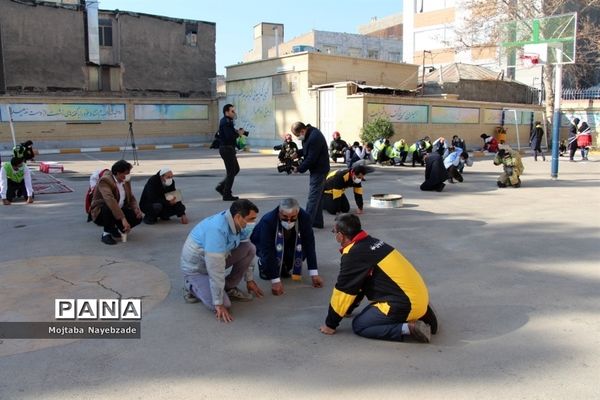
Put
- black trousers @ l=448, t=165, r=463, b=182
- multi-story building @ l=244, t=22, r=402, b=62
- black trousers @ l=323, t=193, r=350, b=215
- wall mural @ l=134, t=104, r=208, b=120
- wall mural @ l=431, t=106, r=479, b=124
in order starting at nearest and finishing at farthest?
1. black trousers @ l=323, t=193, r=350, b=215
2. black trousers @ l=448, t=165, r=463, b=182
3. wall mural @ l=431, t=106, r=479, b=124
4. wall mural @ l=134, t=104, r=208, b=120
5. multi-story building @ l=244, t=22, r=402, b=62

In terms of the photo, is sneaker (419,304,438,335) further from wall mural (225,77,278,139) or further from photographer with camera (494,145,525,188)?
wall mural (225,77,278,139)

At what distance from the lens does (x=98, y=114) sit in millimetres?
27344

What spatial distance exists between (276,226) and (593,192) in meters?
9.47

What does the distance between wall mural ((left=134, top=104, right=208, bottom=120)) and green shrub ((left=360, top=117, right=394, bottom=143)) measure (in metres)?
13.4

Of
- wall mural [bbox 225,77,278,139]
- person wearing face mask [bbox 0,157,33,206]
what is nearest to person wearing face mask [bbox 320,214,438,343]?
person wearing face mask [bbox 0,157,33,206]

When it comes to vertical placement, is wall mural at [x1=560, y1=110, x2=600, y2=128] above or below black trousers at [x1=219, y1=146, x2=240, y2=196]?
above

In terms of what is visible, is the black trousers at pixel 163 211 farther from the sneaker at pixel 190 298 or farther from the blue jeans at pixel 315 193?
the sneaker at pixel 190 298

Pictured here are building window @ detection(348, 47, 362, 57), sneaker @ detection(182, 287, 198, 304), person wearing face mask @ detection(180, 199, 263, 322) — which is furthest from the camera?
building window @ detection(348, 47, 362, 57)

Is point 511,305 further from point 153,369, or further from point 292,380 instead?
point 153,369

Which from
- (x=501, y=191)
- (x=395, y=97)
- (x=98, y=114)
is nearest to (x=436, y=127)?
(x=395, y=97)

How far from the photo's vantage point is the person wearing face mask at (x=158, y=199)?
8094 millimetres

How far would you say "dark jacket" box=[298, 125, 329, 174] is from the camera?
762 cm

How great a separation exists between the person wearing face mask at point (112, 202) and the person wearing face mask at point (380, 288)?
372 centimetres

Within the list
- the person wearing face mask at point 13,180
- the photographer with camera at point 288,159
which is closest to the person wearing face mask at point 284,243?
the person wearing face mask at point 13,180
